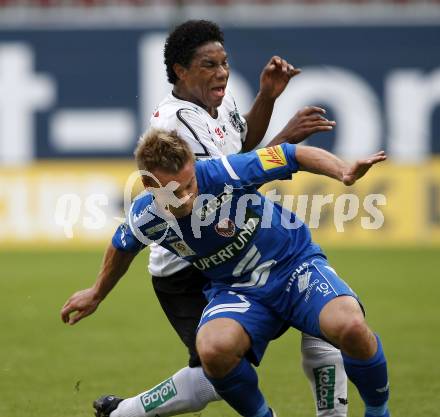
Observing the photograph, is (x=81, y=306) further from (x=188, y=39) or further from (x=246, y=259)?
(x=188, y=39)

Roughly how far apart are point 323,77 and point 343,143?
1.03m

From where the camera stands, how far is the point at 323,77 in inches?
674

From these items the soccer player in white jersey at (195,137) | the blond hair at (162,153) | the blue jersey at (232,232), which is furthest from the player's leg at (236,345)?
the blond hair at (162,153)

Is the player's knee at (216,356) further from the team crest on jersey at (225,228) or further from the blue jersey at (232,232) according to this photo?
the team crest on jersey at (225,228)

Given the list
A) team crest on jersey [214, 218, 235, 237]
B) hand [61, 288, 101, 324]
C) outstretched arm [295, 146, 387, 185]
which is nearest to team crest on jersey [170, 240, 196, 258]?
team crest on jersey [214, 218, 235, 237]

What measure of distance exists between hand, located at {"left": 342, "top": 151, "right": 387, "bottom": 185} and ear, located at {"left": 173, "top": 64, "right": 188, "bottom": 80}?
149cm

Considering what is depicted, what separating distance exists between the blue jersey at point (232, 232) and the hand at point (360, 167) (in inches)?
18.5

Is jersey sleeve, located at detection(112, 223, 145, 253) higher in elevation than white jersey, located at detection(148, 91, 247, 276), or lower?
lower

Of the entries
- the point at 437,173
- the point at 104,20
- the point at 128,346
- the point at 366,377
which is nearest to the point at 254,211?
the point at 366,377

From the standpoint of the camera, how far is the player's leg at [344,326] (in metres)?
5.36

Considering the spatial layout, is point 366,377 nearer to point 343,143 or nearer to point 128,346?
point 128,346

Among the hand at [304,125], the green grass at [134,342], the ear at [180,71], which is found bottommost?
the green grass at [134,342]

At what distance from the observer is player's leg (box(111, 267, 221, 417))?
6176mm

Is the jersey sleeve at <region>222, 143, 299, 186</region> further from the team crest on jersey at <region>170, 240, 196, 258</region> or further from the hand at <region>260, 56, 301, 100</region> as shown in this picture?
the hand at <region>260, 56, 301, 100</region>
